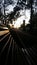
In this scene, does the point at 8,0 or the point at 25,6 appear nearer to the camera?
the point at 8,0

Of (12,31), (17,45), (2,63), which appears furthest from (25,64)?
(17,45)

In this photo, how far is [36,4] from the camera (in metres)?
18.8

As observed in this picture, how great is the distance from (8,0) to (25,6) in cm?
315

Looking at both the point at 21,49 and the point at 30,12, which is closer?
the point at 21,49

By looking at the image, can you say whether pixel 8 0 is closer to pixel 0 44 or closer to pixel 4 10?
pixel 4 10

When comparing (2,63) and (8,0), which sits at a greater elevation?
(8,0)

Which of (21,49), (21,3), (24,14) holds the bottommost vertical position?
(21,49)

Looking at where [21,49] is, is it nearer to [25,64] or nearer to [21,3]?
[25,64]

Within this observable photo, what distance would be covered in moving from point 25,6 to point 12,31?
56.2ft

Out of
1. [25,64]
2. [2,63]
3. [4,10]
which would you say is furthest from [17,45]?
[4,10]

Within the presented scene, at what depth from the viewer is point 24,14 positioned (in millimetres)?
20047

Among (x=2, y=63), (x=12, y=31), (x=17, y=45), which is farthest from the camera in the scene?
(x=17, y=45)

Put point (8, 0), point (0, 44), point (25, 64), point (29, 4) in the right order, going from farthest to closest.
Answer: point (29, 4)
point (8, 0)
point (0, 44)
point (25, 64)

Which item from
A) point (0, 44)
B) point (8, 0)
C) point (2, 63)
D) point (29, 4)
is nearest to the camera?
point (2, 63)
